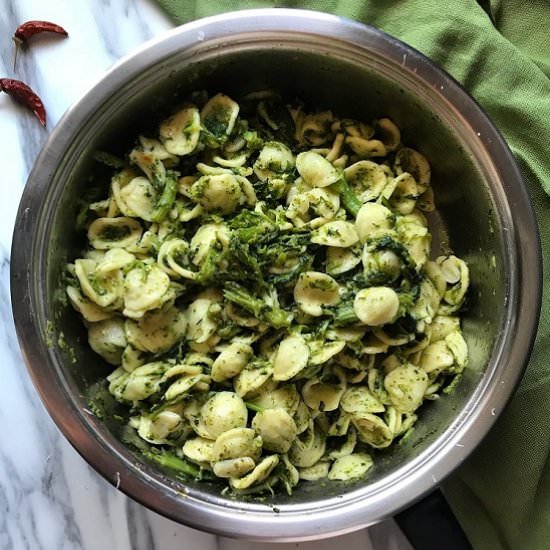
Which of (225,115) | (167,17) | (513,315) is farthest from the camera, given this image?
(167,17)

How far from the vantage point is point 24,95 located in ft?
4.65

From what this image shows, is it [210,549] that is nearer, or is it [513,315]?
[513,315]

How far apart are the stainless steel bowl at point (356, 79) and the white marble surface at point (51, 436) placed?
21cm

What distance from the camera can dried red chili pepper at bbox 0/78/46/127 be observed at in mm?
1412

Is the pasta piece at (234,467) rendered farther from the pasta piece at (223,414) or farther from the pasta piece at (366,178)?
the pasta piece at (366,178)

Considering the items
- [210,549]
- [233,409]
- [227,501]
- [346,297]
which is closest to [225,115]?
[346,297]

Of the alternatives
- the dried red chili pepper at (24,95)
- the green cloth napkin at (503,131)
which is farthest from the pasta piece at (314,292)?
the dried red chili pepper at (24,95)

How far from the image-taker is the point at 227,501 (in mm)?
1208

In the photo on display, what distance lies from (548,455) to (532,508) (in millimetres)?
101

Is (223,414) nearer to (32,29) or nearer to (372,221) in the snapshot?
(372,221)

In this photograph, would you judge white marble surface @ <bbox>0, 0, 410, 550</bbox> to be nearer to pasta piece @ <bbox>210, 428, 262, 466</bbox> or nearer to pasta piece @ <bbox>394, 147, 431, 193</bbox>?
pasta piece @ <bbox>210, 428, 262, 466</bbox>

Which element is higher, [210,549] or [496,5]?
[496,5]

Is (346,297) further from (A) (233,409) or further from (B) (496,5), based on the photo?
(B) (496,5)

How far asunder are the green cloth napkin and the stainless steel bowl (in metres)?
0.17
